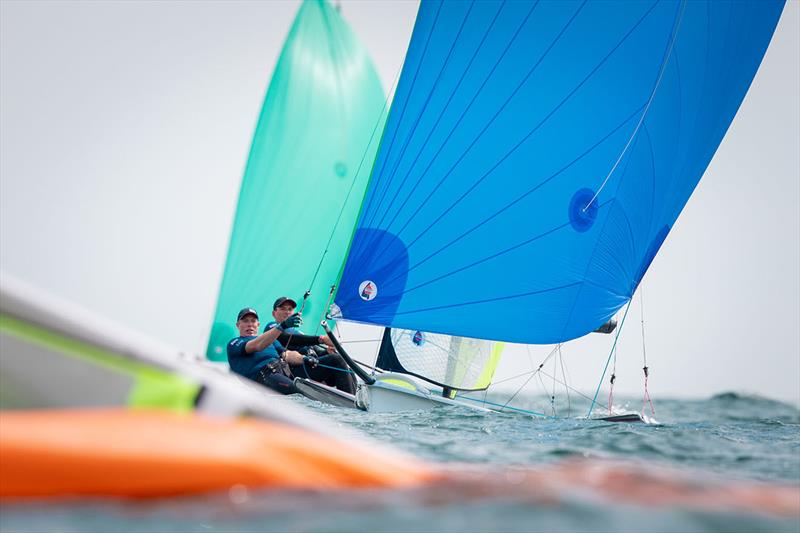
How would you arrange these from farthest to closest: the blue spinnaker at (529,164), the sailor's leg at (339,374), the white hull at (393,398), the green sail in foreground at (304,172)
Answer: the green sail in foreground at (304,172)
the sailor's leg at (339,374)
the blue spinnaker at (529,164)
the white hull at (393,398)

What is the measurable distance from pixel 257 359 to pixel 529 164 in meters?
3.34

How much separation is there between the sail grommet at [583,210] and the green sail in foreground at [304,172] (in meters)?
5.33

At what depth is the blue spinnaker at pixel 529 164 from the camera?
7.36 meters

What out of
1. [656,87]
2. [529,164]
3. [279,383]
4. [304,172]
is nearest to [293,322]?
[279,383]

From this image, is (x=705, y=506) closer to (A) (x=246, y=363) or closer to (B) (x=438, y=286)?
(B) (x=438, y=286)

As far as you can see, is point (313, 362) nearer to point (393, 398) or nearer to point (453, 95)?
point (393, 398)

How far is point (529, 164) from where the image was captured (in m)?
7.38

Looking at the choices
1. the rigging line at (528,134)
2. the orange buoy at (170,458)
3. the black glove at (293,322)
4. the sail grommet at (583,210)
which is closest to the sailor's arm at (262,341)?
the black glove at (293,322)

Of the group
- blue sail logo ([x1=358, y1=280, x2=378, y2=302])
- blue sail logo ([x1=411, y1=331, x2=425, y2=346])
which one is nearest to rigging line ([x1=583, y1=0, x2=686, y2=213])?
blue sail logo ([x1=358, y1=280, x2=378, y2=302])

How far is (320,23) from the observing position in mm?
14148

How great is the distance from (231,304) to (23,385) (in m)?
10.3

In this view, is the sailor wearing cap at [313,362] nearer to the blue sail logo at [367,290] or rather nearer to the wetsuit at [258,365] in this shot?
the wetsuit at [258,365]

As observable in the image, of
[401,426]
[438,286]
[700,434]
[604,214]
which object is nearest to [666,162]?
[604,214]

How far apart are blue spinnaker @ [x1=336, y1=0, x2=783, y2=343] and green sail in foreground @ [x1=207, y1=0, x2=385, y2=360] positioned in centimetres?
473
